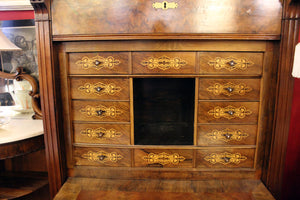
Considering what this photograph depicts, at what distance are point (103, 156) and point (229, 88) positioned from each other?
2.86 feet

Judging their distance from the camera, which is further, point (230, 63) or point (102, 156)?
point (102, 156)

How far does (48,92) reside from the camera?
1120mm

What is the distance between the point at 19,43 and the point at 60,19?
2.36 feet

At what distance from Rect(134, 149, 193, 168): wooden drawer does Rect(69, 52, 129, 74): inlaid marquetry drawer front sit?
517 mm

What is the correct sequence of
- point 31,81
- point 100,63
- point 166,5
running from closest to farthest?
point 166,5, point 100,63, point 31,81

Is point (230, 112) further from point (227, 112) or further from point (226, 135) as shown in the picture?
point (226, 135)

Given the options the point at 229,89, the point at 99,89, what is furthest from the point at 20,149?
the point at 229,89

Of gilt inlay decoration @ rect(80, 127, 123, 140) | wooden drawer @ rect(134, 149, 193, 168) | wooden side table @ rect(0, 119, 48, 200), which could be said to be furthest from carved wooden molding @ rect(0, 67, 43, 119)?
wooden drawer @ rect(134, 149, 193, 168)

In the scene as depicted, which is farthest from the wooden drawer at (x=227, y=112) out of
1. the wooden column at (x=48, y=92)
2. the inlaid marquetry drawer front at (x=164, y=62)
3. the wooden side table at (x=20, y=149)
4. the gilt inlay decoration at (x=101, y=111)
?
the wooden side table at (x=20, y=149)

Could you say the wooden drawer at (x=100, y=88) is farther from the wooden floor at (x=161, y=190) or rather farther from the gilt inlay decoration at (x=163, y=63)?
the wooden floor at (x=161, y=190)

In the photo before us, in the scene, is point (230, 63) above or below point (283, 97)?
above

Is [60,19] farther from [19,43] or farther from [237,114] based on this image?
[237,114]

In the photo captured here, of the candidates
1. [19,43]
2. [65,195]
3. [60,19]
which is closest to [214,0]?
[60,19]

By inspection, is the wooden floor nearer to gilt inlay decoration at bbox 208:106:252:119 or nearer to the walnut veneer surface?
the walnut veneer surface
